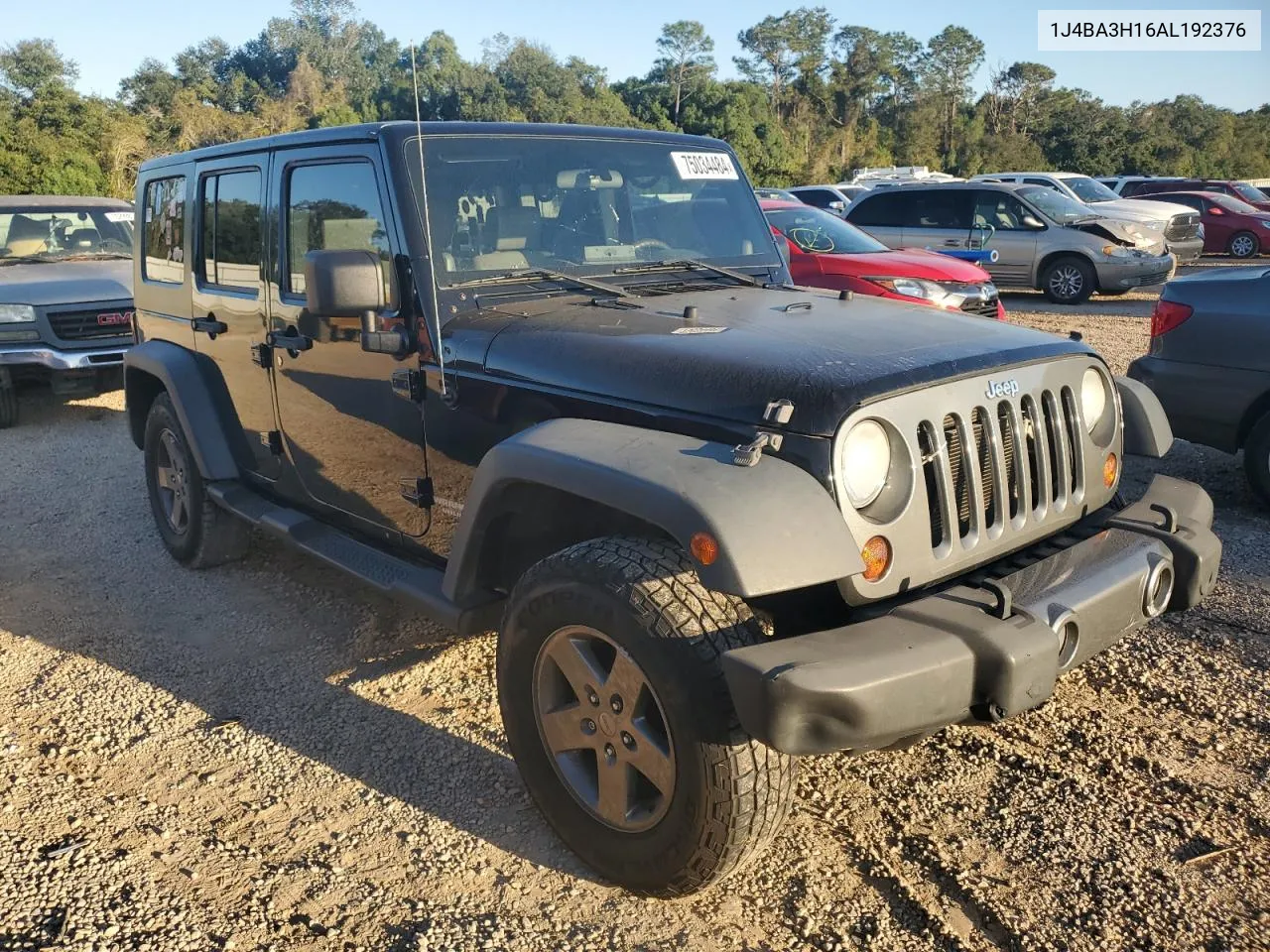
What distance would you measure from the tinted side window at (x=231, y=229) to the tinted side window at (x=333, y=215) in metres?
0.32

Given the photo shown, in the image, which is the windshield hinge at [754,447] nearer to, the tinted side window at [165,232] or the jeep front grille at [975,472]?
the jeep front grille at [975,472]

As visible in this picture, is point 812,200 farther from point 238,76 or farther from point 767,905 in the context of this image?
point 238,76

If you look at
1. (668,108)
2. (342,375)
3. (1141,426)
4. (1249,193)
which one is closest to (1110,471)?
(1141,426)

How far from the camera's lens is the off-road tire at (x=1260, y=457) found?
17.1 ft

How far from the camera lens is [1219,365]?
5.32m

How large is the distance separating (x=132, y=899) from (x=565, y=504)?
1.54 m

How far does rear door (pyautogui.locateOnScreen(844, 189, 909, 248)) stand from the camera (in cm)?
1432

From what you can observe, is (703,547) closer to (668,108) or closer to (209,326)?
(209,326)

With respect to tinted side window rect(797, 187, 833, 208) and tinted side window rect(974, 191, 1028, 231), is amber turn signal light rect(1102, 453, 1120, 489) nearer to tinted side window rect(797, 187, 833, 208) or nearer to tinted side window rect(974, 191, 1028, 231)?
tinted side window rect(974, 191, 1028, 231)

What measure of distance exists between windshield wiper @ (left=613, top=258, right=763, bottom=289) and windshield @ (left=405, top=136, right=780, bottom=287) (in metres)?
0.02

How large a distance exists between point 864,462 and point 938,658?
1.68 feet

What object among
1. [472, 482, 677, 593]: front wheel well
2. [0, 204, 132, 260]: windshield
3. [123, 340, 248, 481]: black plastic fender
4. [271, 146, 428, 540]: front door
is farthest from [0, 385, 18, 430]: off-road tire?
[472, 482, 677, 593]: front wheel well

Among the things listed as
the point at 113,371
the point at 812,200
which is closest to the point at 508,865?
the point at 113,371

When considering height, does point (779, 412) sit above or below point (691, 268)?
below
